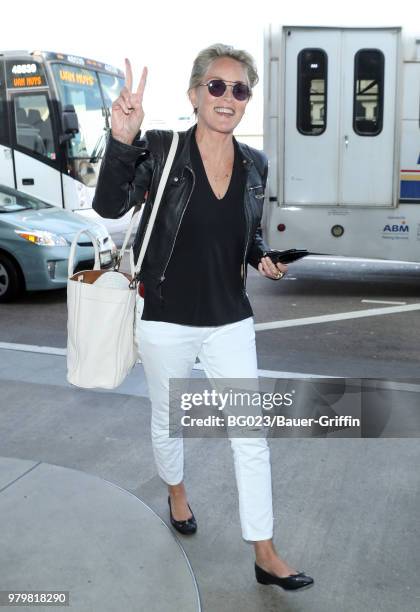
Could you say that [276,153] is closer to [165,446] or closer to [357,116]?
[357,116]

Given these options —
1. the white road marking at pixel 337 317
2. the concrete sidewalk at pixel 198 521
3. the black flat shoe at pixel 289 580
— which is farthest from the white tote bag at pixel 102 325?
the white road marking at pixel 337 317

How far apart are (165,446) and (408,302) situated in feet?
20.4

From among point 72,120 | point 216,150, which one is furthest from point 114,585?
point 72,120

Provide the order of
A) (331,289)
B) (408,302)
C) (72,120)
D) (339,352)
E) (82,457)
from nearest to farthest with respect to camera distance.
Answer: (82,457) → (339,352) → (408,302) → (331,289) → (72,120)

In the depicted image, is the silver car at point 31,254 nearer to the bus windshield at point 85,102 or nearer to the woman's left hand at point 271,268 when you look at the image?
the woman's left hand at point 271,268

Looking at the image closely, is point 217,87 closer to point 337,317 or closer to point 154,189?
point 154,189

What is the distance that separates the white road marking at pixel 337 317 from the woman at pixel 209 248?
4.53m

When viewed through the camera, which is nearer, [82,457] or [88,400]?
[82,457]

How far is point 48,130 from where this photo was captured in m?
14.3

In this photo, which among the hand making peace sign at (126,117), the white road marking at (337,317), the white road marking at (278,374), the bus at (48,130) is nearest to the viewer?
the hand making peace sign at (126,117)

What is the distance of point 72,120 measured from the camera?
14234mm

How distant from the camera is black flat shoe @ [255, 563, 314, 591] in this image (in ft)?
10.00

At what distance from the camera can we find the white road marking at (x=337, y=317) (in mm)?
7805

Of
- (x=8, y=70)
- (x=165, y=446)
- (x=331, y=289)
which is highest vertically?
(x=8, y=70)
